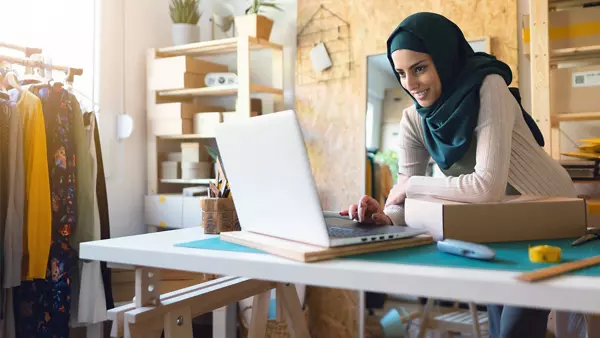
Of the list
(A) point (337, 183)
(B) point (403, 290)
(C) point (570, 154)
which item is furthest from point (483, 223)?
(A) point (337, 183)

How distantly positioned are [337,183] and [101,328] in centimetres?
145

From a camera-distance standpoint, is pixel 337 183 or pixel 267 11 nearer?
pixel 337 183

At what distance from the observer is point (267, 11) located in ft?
11.1

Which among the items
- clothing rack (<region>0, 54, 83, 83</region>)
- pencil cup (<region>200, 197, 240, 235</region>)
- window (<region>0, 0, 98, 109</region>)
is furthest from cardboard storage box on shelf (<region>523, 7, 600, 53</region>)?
window (<region>0, 0, 98, 109</region>)

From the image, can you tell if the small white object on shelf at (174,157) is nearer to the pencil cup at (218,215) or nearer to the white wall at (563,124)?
the white wall at (563,124)

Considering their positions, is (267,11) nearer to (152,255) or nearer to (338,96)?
(338,96)

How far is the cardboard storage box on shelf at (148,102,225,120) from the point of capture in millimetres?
3172

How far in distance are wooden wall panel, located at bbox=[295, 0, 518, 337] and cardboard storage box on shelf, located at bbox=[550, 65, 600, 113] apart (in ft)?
2.61

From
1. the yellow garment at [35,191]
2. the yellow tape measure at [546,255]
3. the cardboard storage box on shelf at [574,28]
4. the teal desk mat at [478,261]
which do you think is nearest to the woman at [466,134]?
the teal desk mat at [478,261]

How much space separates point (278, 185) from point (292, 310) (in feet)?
2.46

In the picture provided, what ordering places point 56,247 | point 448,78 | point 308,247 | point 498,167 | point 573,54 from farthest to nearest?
point 573,54 < point 56,247 < point 448,78 < point 498,167 < point 308,247

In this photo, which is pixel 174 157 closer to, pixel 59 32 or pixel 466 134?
pixel 59 32

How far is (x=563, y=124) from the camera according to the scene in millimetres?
2678

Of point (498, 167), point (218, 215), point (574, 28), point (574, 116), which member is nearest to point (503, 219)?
point (498, 167)
